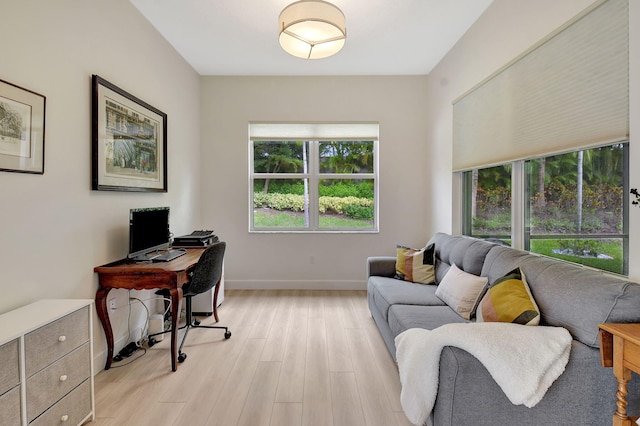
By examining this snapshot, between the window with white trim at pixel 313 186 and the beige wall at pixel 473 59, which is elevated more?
the beige wall at pixel 473 59

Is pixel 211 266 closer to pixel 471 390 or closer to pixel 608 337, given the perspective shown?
pixel 471 390

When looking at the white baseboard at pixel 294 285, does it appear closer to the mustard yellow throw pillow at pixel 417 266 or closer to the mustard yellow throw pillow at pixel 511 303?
the mustard yellow throw pillow at pixel 417 266

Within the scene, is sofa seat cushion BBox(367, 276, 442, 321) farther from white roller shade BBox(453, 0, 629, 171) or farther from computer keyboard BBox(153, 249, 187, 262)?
computer keyboard BBox(153, 249, 187, 262)

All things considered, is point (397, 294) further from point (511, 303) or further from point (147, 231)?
point (147, 231)

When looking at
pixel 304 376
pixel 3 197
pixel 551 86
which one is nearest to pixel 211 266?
pixel 304 376

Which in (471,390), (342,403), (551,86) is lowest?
(342,403)

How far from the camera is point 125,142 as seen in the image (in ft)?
8.91

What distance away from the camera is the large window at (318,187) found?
4.59 m

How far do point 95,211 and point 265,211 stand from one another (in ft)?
7.82

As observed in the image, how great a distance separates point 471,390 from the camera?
1374 mm

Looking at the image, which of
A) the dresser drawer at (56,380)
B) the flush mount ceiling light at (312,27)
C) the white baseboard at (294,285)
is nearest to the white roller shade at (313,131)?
the flush mount ceiling light at (312,27)

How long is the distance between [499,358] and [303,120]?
12.3 feet

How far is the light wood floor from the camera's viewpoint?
1.89m

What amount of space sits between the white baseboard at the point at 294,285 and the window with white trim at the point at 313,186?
0.72 metres
